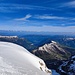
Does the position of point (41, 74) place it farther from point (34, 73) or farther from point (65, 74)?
point (65, 74)

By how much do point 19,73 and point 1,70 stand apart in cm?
143

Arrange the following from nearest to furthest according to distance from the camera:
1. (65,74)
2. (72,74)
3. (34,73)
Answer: (34,73) < (72,74) < (65,74)

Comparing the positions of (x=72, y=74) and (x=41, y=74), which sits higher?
(x=41, y=74)

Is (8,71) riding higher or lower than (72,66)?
higher

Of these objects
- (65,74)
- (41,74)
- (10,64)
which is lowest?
(65,74)

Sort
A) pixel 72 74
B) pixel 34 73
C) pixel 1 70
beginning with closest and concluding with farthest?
1. pixel 1 70
2. pixel 34 73
3. pixel 72 74

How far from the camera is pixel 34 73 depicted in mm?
15352

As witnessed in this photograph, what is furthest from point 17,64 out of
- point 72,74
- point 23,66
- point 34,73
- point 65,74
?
point 65,74

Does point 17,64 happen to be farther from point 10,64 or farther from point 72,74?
point 72,74

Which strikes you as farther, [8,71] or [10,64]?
[10,64]

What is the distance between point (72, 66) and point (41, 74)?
7336 cm

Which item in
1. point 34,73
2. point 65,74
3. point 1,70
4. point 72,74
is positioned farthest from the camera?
point 65,74

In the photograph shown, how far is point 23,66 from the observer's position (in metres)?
16.3

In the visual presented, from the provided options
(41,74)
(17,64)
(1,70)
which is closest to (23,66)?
(17,64)
